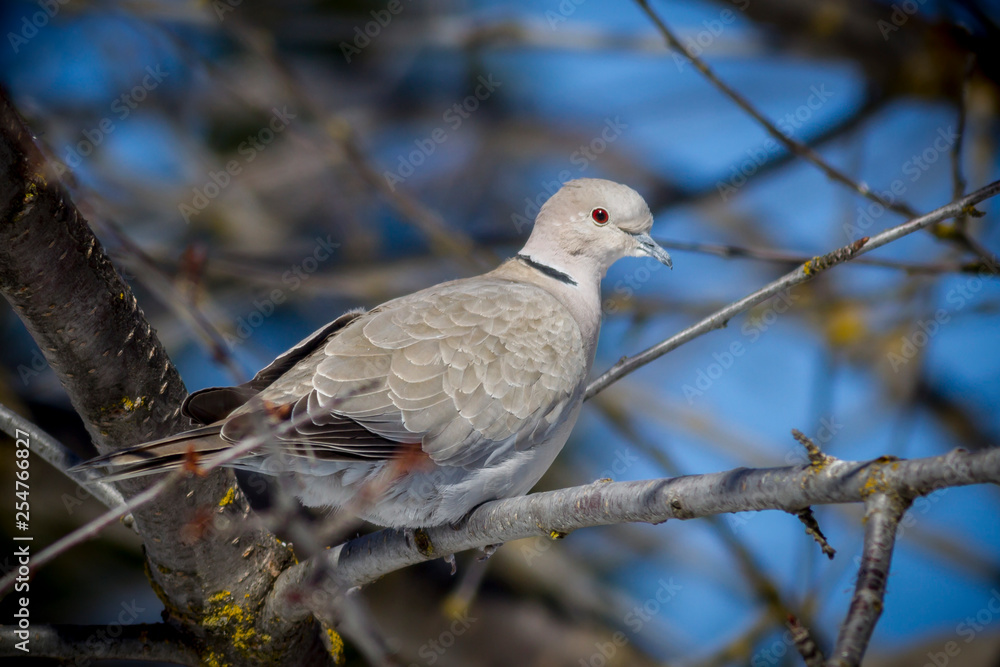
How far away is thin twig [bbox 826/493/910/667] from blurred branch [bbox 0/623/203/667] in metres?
2.21

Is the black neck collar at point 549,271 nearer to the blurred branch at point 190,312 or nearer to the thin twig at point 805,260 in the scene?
the thin twig at point 805,260

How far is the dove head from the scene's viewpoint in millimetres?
3844

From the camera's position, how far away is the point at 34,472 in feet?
12.7

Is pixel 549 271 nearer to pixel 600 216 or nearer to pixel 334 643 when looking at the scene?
pixel 600 216

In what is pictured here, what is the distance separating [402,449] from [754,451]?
320cm

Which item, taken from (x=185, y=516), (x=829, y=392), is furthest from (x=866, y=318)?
(x=185, y=516)

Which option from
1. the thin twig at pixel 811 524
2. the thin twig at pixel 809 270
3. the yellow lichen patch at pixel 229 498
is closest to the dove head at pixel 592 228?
the thin twig at pixel 809 270

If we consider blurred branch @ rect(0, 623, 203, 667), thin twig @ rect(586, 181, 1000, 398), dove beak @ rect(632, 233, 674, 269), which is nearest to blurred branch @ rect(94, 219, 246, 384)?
blurred branch @ rect(0, 623, 203, 667)

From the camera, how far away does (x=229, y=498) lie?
106 inches

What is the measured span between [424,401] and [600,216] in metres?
1.47

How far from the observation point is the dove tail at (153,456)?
6.94ft

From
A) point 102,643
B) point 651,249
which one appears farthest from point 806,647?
point 651,249

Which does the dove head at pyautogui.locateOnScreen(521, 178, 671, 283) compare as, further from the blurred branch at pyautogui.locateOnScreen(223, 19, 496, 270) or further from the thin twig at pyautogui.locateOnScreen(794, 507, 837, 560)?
the thin twig at pyautogui.locateOnScreen(794, 507, 837, 560)

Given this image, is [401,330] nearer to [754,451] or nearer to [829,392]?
[829,392]
